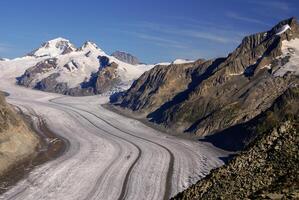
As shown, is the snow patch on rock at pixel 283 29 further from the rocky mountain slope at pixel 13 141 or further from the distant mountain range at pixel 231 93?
the rocky mountain slope at pixel 13 141

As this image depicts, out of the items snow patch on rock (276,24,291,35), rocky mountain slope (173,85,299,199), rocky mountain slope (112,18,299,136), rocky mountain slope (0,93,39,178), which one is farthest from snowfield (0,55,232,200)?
snow patch on rock (276,24,291,35)

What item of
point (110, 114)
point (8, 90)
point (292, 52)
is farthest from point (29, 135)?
point (8, 90)

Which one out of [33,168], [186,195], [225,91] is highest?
[225,91]

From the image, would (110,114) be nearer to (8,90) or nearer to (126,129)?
(126,129)

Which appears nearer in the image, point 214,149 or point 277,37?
point 214,149

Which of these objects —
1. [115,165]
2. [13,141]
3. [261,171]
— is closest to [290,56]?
[115,165]

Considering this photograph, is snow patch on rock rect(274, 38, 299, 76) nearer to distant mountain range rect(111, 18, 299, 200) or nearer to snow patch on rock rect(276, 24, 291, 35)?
distant mountain range rect(111, 18, 299, 200)
